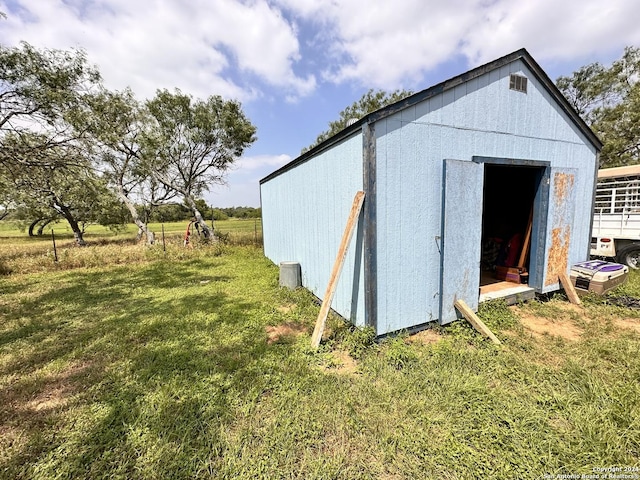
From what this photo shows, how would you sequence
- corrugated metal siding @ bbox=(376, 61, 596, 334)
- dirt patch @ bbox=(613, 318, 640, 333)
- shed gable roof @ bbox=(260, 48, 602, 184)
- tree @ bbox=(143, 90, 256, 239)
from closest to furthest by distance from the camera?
shed gable roof @ bbox=(260, 48, 602, 184), corrugated metal siding @ bbox=(376, 61, 596, 334), dirt patch @ bbox=(613, 318, 640, 333), tree @ bbox=(143, 90, 256, 239)

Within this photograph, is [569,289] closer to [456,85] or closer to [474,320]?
[474,320]

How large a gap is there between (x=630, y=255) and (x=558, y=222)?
3641 mm

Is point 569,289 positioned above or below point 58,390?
above

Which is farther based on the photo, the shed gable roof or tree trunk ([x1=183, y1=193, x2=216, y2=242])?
tree trunk ([x1=183, y1=193, x2=216, y2=242])

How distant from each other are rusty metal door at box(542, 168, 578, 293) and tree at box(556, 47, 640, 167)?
38.7 feet

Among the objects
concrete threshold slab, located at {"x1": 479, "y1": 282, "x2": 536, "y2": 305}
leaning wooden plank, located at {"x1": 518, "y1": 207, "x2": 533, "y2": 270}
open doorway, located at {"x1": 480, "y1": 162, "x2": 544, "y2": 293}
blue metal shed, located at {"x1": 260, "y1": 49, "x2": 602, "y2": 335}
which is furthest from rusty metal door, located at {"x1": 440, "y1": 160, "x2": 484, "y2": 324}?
leaning wooden plank, located at {"x1": 518, "y1": 207, "x2": 533, "y2": 270}

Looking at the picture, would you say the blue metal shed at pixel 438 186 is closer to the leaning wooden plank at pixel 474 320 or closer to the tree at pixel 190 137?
the leaning wooden plank at pixel 474 320

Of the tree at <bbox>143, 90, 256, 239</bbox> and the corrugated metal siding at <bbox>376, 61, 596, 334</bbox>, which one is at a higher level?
the tree at <bbox>143, 90, 256, 239</bbox>

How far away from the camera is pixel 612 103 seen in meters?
13.5

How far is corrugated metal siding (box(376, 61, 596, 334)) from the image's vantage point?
9.86 ft

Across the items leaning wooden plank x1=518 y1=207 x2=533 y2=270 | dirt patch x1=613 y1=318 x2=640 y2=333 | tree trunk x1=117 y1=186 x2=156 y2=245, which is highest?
tree trunk x1=117 y1=186 x2=156 y2=245

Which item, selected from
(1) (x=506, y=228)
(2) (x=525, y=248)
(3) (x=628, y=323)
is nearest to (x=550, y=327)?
(3) (x=628, y=323)

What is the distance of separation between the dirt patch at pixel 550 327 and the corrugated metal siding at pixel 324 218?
2329 mm

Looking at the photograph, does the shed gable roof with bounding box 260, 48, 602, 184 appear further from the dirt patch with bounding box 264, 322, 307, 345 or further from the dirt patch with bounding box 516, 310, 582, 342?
the dirt patch with bounding box 516, 310, 582, 342
